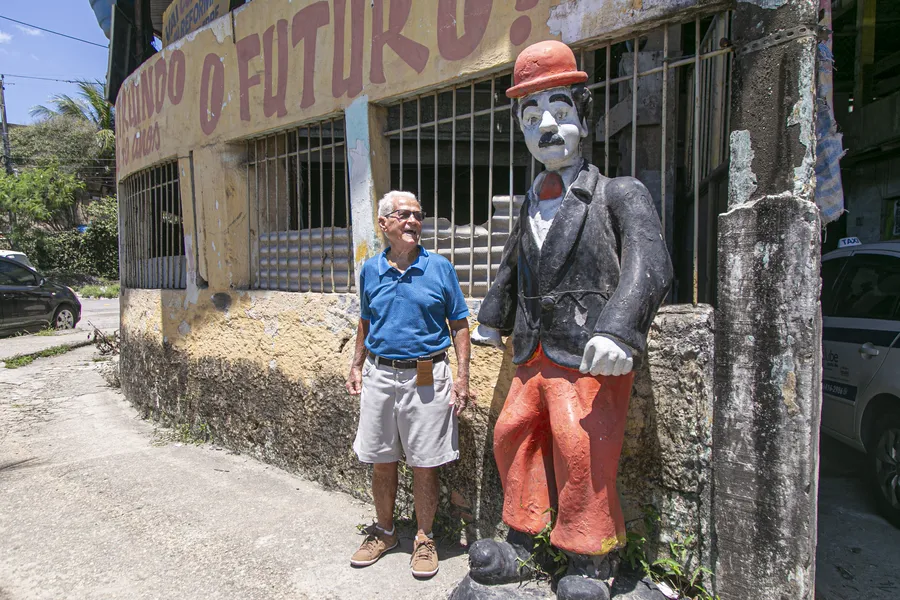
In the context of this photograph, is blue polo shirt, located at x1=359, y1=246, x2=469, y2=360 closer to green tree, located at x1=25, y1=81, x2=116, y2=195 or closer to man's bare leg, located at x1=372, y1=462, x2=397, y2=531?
man's bare leg, located at x1=372, y1=462, x2=397, y2=531

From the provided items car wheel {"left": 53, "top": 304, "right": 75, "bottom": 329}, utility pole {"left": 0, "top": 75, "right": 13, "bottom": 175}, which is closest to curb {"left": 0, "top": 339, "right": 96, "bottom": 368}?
car wheel {"left": 53, "top": 304, "right": 75, "bottom": 329}

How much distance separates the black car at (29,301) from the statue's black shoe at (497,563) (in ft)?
37.5

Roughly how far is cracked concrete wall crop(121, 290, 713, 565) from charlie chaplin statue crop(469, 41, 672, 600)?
378mm

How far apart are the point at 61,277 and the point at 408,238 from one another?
23093 mm

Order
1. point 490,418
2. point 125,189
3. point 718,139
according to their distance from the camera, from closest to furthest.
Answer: point 490,418, point 718,139, point 125,189

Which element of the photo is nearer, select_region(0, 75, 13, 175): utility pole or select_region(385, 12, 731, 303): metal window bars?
select_region(385, 12, 731, 303): metal window bars

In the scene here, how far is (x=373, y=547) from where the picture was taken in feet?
9.82

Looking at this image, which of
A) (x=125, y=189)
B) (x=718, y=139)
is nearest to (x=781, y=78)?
(x=718, y=139)

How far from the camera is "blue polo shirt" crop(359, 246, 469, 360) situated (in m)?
2.78

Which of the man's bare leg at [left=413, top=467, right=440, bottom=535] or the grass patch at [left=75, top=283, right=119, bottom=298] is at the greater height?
the grass patch at [left=75, top=283, right=119, bottom=298]

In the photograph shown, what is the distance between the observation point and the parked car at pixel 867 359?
353cm

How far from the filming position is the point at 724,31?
2422 mm

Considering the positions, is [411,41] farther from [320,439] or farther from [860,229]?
[860,229]

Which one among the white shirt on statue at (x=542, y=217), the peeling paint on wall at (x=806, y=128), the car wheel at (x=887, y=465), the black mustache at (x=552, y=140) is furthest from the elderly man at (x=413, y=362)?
the car wheel at (x=887, y=465)
